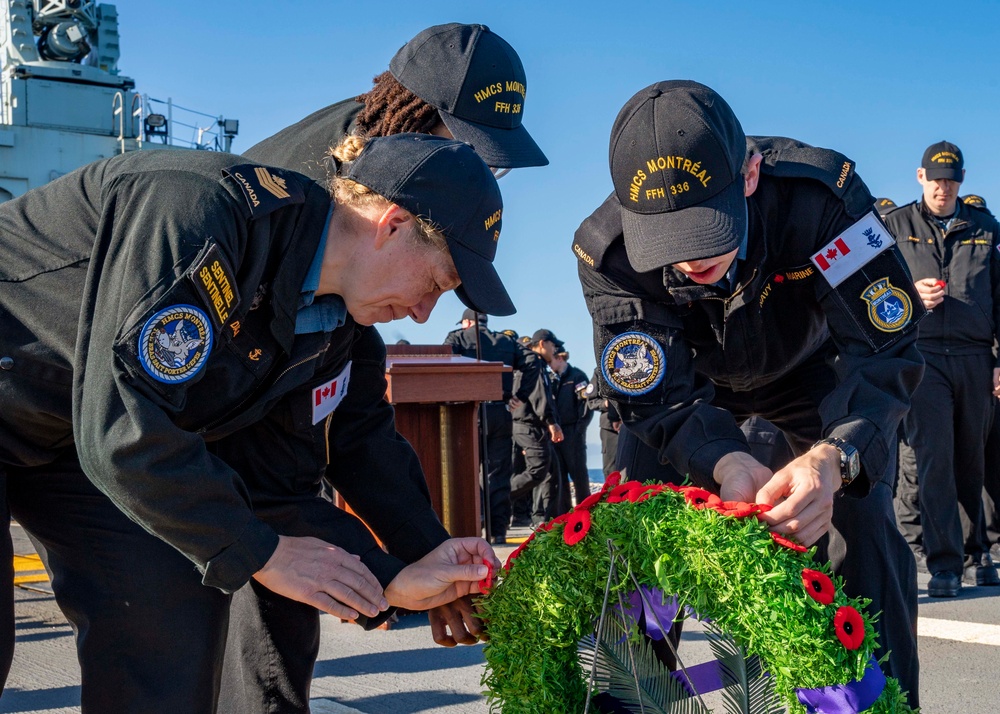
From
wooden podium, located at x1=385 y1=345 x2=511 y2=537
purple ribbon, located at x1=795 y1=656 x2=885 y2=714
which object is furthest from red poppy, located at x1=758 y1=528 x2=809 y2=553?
wooden podium, located at x1=385 y1=345 x2=511 y2=537

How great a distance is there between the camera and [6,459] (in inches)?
81.8

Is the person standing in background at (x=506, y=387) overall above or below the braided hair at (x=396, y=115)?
below

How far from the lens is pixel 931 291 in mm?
5734

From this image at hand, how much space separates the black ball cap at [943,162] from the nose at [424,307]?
16.0ft

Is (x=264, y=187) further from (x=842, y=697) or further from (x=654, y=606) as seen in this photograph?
(x=842, y=697)

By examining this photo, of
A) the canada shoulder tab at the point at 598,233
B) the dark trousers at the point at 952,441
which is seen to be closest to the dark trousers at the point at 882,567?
the canada shoulder tab at the point at 598,233

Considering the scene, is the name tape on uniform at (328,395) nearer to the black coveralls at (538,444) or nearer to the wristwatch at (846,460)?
the wristwatch at (846,460)

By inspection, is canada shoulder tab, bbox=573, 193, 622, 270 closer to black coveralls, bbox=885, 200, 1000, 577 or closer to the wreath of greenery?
the wreath of greenery

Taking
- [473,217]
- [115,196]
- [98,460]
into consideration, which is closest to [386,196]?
[473,217]

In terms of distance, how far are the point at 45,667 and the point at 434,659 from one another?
5.27ft

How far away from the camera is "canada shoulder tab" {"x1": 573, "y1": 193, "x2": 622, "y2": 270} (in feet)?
9.23

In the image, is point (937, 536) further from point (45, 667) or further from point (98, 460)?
point (98, 460)

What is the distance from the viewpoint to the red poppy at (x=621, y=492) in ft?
6.88

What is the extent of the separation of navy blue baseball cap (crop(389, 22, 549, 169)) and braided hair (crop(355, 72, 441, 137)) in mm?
27
